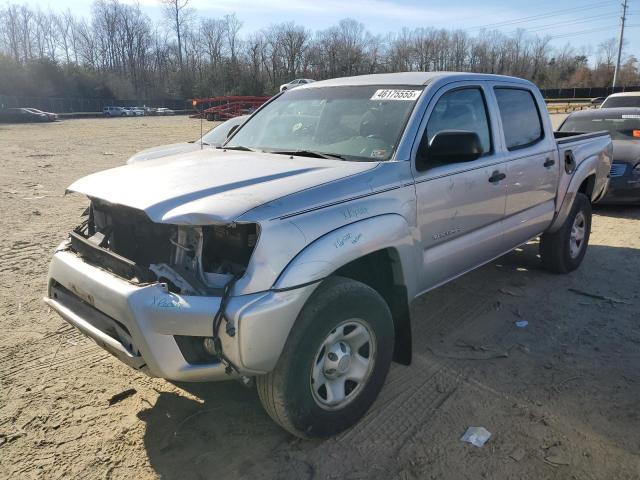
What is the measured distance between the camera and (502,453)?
2.80 metres

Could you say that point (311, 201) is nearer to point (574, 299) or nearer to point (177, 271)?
point (177, 271)

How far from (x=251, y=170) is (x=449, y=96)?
1.63 meters

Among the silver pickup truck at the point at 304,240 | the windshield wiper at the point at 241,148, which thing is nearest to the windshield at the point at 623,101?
the silver pickup truck at the point at 304,240

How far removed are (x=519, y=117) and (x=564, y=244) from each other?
160 cm

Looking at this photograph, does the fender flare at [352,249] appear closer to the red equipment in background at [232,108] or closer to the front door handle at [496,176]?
the front door handle at [496,176]

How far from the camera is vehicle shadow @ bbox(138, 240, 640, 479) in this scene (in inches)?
109

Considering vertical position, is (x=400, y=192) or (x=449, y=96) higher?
(x=449, y=96)

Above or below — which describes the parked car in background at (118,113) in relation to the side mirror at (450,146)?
above

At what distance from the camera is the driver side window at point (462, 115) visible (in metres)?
3.62

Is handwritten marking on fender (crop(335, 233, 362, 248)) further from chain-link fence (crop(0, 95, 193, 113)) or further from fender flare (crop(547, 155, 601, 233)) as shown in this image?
chain-link fence (crop(0, 95, 193, 113))

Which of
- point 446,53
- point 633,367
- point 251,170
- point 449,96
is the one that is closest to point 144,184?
point 251,170

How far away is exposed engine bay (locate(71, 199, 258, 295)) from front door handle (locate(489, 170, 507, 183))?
7.14ft

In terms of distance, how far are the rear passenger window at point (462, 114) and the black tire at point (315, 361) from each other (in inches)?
52.4

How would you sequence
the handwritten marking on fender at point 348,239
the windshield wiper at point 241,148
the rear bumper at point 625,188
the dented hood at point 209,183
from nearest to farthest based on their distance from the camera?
the dented hood at point 209,183 < the handwritten marking on fender at point 348,239 < the windshield wiper at point 241,148 < the rear bumper at point 625,188
